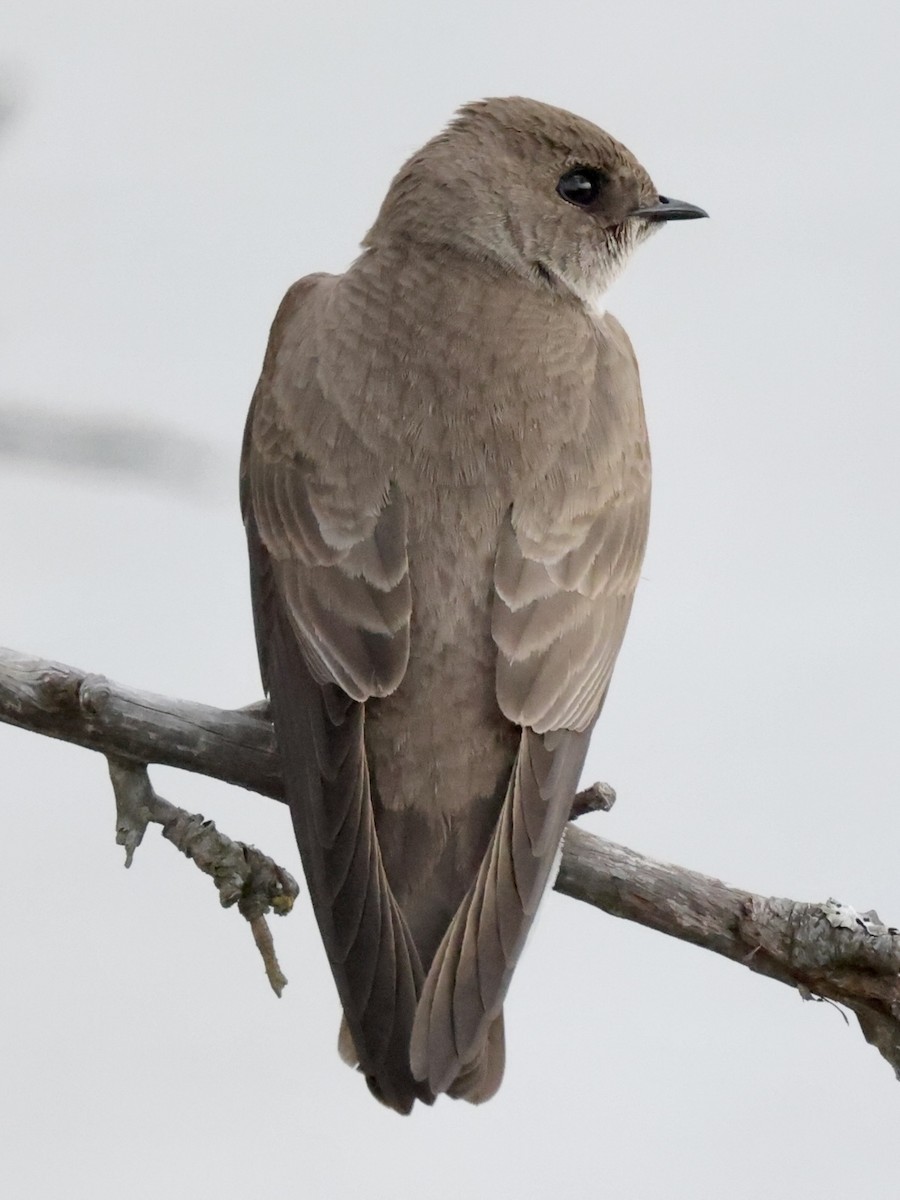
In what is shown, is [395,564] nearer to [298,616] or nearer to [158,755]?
[298,616]

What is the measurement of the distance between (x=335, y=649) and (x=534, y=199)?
1461 millimetres

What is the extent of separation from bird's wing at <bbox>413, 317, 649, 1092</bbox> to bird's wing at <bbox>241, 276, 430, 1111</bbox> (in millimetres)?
95

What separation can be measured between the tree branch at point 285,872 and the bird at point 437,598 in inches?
4.1

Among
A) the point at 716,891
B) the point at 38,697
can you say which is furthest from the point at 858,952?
the point at 38,697

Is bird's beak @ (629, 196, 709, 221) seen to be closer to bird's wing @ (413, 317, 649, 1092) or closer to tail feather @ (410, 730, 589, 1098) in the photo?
bird's wing @ (413, 317, 649, 1092)

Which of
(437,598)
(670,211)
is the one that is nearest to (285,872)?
(437,598)

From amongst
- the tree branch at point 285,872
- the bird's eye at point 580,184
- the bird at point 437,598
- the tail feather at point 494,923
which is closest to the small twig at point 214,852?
the tree branch at point 285,872

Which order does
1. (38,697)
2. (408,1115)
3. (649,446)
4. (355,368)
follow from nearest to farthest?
(408,1115) → (38,697) → (355,368) → (649,446)

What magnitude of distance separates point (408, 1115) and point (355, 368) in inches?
60.6

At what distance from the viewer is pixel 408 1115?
126 inches

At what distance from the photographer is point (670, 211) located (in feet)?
14.9

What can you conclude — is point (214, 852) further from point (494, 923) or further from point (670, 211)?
point (670, 211)

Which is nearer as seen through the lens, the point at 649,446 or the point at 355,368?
the point at 355,368

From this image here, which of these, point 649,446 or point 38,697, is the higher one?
point 649,446
